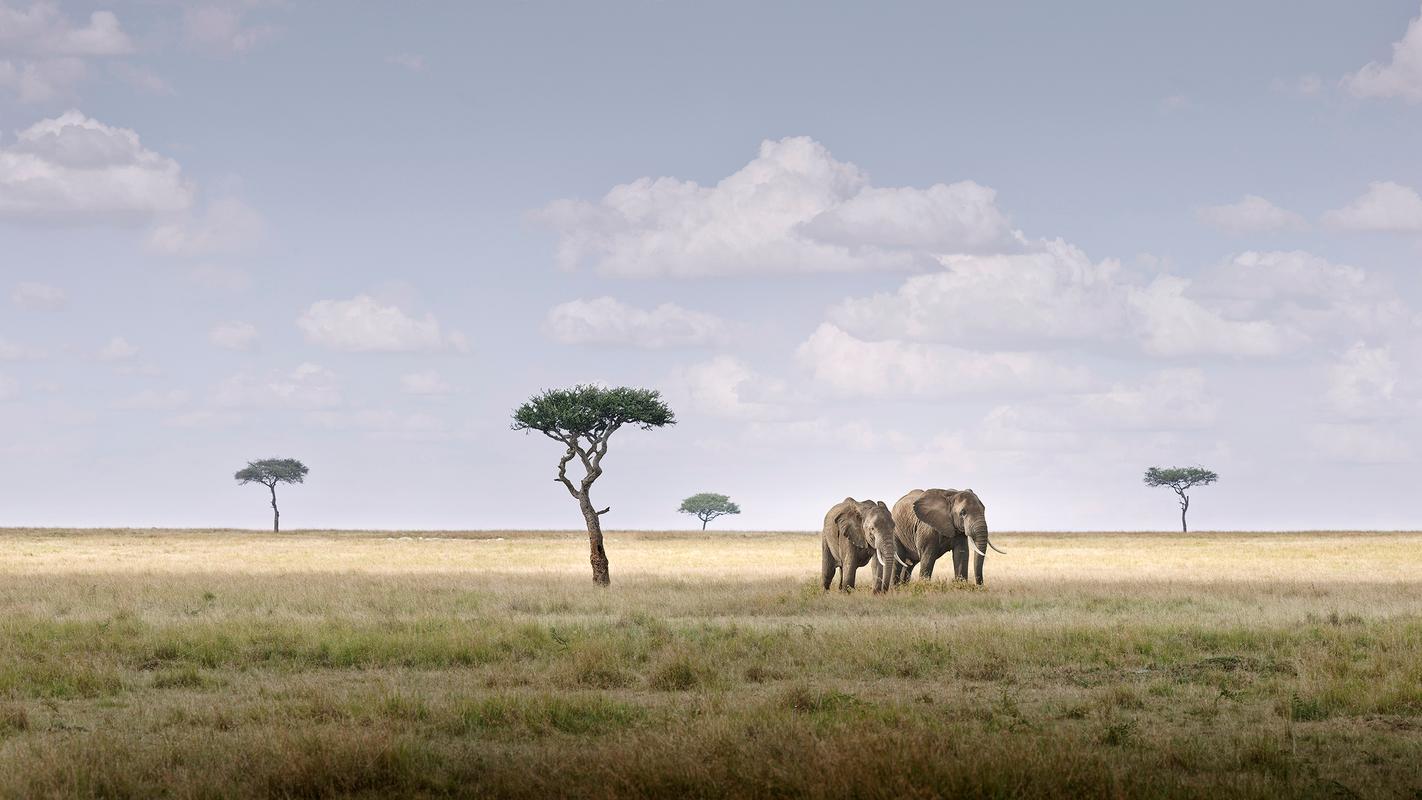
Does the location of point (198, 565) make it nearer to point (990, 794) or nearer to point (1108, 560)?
point (1108, 560)

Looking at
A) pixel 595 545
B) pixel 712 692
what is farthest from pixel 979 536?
pixel 712 692

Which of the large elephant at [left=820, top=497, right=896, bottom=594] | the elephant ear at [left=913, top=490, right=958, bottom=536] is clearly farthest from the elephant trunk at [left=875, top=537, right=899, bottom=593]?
the elephant ear at [left=913, top=490, right=958, bottom=536]

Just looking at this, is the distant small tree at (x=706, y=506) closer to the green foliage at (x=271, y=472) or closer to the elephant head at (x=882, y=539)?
the green foliage at (x=271, y=472)

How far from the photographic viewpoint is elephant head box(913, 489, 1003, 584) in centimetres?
3372

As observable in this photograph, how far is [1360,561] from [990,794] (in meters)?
48.9

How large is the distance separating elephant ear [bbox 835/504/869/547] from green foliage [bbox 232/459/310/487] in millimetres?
104782

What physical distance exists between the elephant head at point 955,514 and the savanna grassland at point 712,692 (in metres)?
2.21

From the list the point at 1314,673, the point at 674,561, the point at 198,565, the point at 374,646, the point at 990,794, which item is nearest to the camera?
the point at 990,794

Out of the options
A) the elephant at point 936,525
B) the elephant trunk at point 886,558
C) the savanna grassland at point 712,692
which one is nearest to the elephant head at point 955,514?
the elephant at point 936,525

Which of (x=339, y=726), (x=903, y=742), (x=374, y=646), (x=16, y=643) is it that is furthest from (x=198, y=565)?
(x=903, y=742)

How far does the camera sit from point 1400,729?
13227 mm

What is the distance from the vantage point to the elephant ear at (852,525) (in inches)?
1249

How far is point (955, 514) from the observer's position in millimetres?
34344

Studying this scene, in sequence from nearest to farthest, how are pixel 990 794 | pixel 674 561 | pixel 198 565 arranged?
pixel 990 794
pixel 198 565
pixel 674 561
